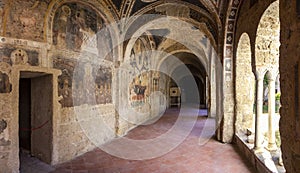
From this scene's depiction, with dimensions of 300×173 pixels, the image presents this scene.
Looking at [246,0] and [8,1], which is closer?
[8,1]

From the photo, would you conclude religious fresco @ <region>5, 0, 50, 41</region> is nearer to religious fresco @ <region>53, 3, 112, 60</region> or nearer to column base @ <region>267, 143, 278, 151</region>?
religious fresco @ <region>53, 3, 112, 60</region>

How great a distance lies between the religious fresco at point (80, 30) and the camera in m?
5.46

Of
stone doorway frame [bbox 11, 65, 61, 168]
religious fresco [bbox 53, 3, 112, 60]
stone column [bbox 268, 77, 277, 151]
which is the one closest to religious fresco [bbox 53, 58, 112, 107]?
stone doorway frame [bbox 11, 65, 61, 168]

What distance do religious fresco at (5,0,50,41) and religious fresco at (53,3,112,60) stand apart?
0.41 m

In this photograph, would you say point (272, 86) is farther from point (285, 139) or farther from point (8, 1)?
point (8, 1)

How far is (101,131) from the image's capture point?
7234 millimetres

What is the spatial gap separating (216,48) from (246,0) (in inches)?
89.4

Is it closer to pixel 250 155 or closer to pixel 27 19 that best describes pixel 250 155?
pixel 250 155

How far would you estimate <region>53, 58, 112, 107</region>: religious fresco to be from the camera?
5555 mm

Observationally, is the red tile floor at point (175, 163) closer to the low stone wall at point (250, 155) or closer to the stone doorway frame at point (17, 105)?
the low stone wall at point (250, 155)

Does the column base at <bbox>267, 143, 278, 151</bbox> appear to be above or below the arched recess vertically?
below

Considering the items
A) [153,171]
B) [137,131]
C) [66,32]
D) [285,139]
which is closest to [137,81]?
[137,131]

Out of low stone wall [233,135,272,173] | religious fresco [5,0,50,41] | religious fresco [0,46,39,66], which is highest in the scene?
religious fresco [5,0,50,41]

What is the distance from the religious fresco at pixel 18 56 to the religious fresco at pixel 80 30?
70cm
